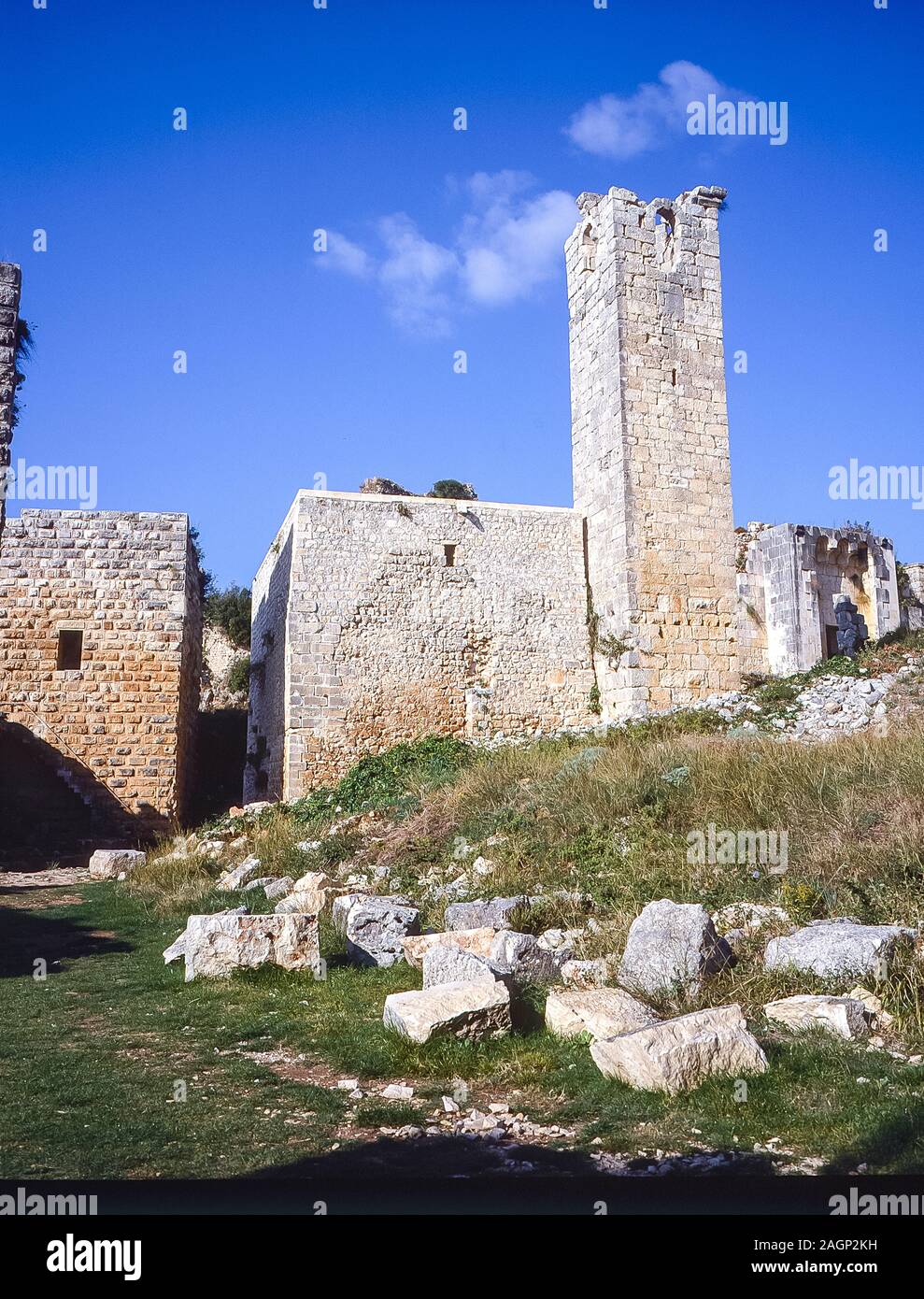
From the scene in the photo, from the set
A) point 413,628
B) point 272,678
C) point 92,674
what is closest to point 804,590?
point 413,628

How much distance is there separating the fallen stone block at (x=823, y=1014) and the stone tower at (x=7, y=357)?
6805 mm

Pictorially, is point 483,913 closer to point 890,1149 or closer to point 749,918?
point 749,918

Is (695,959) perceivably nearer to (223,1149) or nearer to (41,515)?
(223,1149)

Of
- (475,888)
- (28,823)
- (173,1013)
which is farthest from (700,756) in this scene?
(28,823)

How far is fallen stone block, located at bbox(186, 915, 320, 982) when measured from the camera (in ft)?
22.6

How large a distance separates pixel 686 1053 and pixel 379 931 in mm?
3274

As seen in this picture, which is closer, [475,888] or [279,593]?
[475,888]

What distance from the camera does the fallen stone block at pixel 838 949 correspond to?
5.12 meters

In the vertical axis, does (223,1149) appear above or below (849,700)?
below

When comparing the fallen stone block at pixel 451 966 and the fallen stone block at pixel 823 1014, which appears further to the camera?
the fallen stone block at pixel 451 966

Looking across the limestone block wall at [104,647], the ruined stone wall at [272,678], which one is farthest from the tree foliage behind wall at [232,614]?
the limestone block wall at [104,647]

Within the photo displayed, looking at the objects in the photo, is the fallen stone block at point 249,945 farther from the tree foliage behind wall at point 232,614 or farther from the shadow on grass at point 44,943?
the tree foliage behind wall at point 232,614
